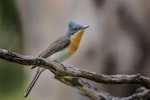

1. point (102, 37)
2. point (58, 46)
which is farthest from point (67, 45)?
point (102, 37)

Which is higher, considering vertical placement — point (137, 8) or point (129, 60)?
point (137, 8)

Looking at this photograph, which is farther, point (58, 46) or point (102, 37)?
point (102, 37)

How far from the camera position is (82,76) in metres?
1.57

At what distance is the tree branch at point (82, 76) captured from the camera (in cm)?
142

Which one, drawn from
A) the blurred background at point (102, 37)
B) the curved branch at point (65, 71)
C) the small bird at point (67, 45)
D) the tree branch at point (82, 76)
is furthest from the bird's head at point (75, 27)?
the blurred background at point (102, 37)

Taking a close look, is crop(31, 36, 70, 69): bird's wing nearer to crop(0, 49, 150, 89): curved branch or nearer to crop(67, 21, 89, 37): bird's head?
crop(67, 21, 89, 37): bird's head

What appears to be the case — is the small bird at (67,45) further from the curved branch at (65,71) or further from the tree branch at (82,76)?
the curved branch at (65,71)

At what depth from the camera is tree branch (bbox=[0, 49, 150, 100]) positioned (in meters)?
1.42

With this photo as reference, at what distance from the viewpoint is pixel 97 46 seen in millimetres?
3023

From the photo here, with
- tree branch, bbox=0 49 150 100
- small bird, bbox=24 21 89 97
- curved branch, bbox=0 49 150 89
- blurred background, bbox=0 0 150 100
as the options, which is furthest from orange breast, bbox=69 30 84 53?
blurred background, bbox=0 0 150 100

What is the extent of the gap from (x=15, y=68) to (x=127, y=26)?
241 centimetres

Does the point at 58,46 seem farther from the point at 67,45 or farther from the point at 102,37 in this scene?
the point at 102,37

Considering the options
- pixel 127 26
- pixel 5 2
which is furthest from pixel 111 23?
pixel 5 2

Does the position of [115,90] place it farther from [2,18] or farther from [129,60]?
[2,18]
